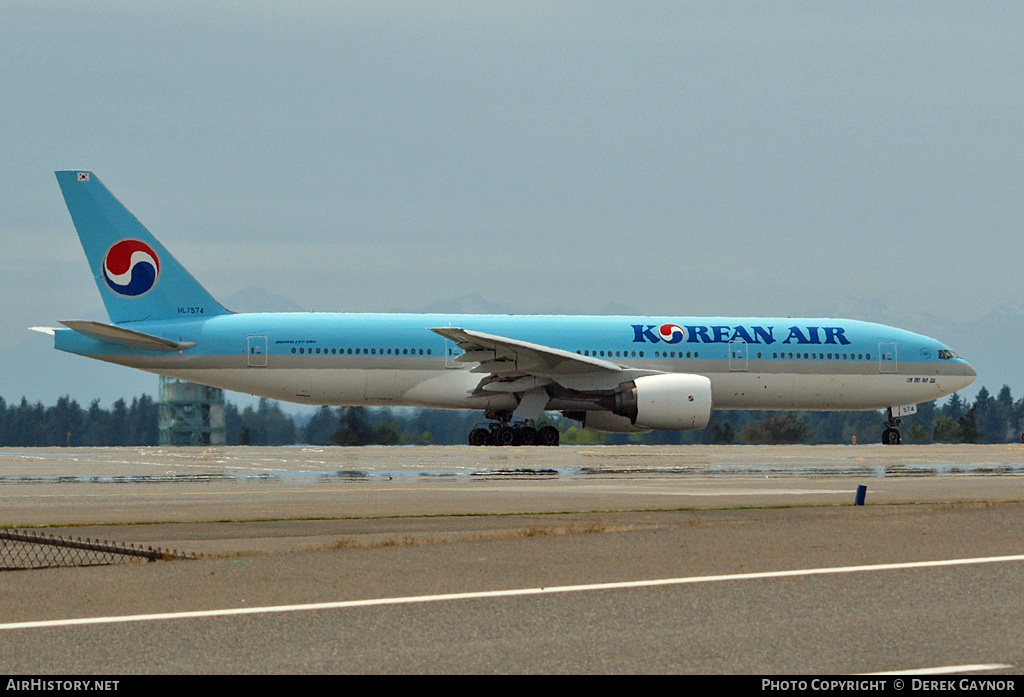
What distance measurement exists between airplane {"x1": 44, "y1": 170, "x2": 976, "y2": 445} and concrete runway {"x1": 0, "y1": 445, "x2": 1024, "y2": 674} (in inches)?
701

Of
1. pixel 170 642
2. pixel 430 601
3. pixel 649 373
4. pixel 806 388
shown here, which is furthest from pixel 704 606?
pixel 806 388

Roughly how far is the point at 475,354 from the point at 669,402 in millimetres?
5696

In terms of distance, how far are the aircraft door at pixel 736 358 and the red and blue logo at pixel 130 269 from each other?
1777 centimetres

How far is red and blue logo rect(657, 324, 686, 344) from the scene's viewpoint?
1479 inches

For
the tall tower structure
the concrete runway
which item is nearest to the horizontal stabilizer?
the tall tower structure

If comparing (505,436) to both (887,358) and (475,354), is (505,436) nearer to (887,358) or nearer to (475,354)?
(475,354)

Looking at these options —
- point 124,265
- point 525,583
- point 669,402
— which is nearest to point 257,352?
point 124,265

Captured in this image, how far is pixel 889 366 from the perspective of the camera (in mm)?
39500

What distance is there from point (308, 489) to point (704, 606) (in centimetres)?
1104

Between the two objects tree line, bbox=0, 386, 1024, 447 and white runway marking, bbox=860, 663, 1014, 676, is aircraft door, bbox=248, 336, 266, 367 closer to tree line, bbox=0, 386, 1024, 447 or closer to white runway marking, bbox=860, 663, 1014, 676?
tree line, bbox=0, 386, 1024, 447

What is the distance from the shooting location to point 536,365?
35156mm

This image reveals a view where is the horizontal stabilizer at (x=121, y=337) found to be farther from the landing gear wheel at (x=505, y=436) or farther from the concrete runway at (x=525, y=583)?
the concrete runway at (x=525, y=583)
